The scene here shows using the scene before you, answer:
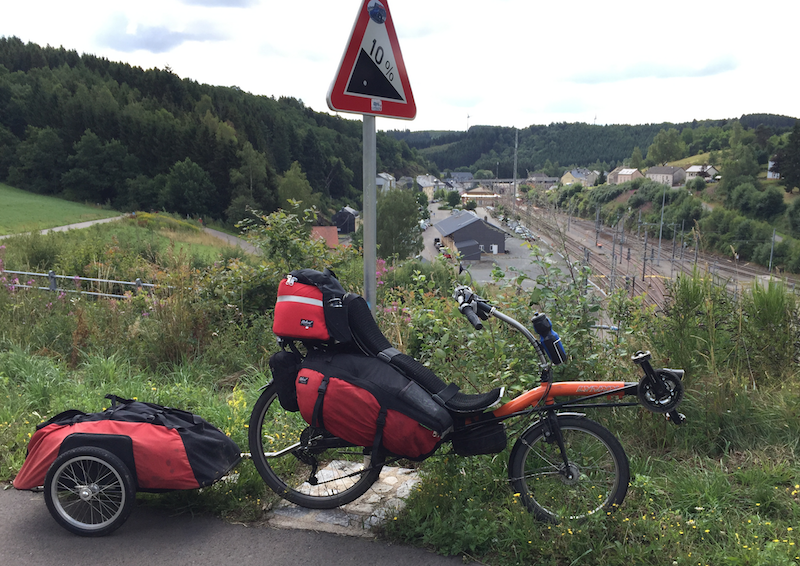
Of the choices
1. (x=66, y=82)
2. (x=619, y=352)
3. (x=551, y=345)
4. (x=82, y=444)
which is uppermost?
(x=66, y=82)

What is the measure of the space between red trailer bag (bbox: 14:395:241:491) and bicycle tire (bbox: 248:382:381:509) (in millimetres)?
227

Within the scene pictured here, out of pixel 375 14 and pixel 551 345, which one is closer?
pixel 551 345

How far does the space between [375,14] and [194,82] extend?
110415 mm

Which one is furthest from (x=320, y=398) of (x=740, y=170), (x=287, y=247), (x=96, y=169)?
(x=96, y=169)

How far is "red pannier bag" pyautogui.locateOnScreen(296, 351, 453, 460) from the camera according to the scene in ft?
8.84

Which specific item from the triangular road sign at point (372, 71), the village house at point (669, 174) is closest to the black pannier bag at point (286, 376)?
the triangular road sign at point (372, 71)

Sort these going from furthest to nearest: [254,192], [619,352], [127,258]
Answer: [254,192] → [127,258] → [619,352]

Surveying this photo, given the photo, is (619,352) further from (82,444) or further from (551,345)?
(82,444)

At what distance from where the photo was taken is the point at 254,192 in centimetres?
7538

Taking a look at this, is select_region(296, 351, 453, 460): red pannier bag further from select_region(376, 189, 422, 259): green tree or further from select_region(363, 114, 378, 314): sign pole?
select_region(376, 189, 422, 259): green tree

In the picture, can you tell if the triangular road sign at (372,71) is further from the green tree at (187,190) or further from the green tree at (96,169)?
the green tree at (96,169)

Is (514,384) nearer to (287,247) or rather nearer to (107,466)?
(107,466)

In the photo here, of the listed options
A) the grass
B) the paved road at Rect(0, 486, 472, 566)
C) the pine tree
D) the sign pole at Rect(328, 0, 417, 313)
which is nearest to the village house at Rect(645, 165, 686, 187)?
the pine tree

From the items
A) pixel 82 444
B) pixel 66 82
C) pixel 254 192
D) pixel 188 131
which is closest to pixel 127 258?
pixel 82 444
